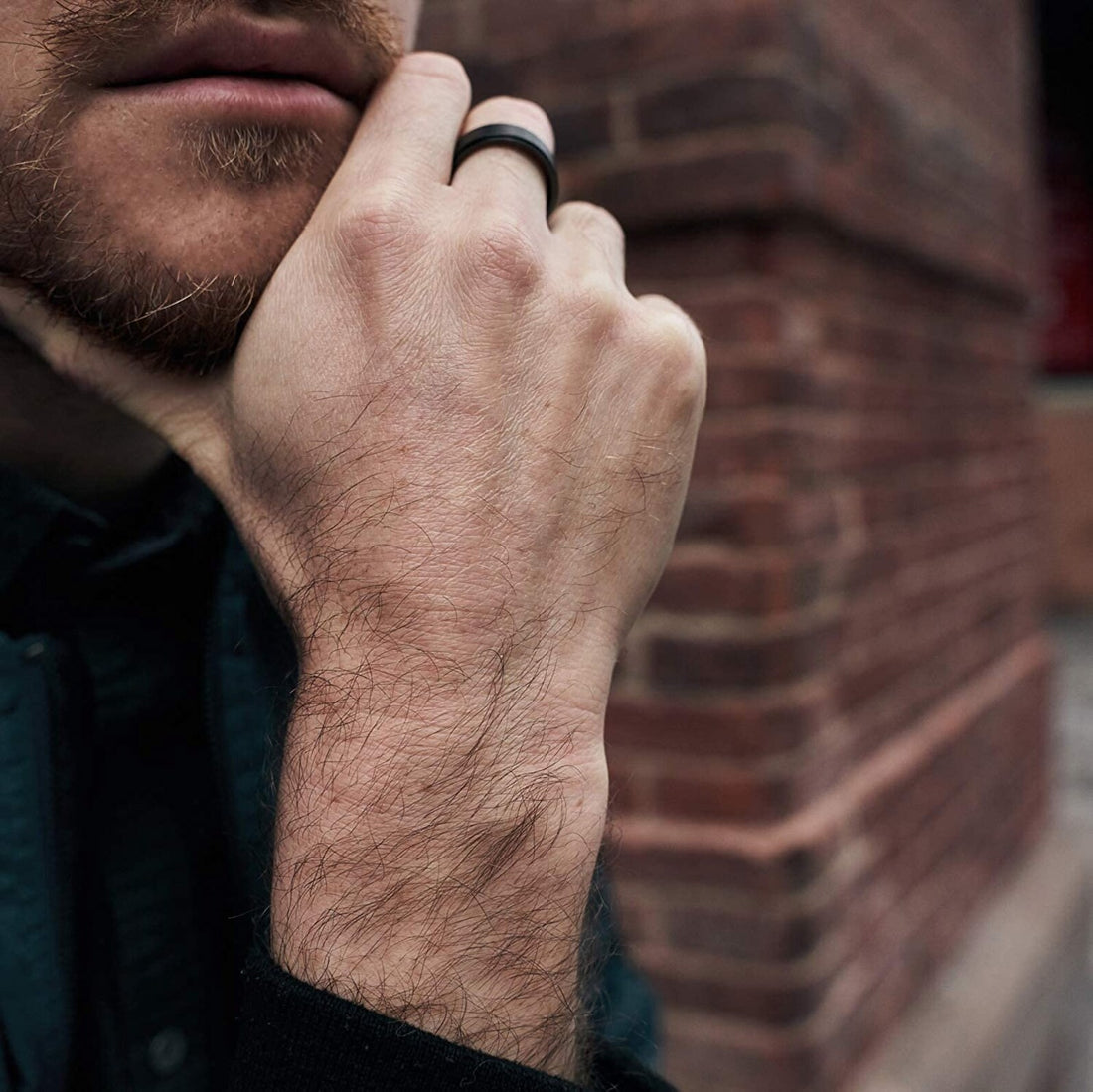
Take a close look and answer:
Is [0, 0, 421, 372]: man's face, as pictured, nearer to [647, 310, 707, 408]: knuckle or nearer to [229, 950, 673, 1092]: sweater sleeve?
[647, 310, 707, 408]: knuckle

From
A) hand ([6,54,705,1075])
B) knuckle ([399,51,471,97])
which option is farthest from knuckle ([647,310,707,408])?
knuckle ([399,51,471,97])

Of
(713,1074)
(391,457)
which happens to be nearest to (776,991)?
(713,1074)

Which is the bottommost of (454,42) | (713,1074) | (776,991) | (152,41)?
(713,1074)

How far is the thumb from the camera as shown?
108 cm

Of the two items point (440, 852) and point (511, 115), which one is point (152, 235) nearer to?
point (511, 115)

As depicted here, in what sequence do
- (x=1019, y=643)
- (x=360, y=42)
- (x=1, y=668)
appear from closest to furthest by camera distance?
1. (x=1, y=668)
2. (x=360, y=42)
3. (x=1019, y=643)

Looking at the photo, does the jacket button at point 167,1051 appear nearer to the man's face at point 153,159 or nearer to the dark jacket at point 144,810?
the dark jacket at point 144,810

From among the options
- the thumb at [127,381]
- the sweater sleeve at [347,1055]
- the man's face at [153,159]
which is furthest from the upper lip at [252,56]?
the sweater sleeve at [347,1055]

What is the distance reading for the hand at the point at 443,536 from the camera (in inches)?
35.6

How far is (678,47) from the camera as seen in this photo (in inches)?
76.2

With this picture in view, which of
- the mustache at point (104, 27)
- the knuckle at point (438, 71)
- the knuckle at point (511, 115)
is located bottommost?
the knuckle at point (511, 115)

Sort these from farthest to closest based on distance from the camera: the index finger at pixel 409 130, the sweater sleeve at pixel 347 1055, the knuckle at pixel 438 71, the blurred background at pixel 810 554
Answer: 1. the blurred background at pixel 810 554
2. the knuckle at pixel 438 71
3. the index finger at pixel 409 130
4. the sweater sleeve at pixel 347 1055

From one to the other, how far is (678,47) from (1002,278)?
1537 millimetres

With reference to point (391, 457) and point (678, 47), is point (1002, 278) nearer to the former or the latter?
point (678, 47)
